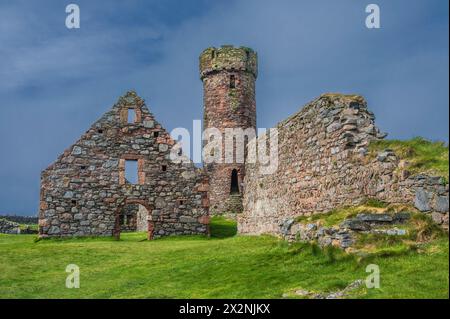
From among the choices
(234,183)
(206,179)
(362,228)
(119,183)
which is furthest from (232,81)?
(362,228)

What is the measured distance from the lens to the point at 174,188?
2288 cm

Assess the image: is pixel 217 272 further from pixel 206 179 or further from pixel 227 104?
Answer: pixel 227 104

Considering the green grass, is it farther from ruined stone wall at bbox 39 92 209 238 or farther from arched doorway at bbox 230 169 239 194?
arched doorway at bbox 230 169 239 194

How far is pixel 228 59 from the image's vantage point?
3778 cm

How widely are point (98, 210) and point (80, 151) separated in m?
2.71

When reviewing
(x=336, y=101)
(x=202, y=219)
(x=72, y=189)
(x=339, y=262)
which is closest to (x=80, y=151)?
(x=72, y=189)

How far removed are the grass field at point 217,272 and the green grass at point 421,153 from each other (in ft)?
4.95

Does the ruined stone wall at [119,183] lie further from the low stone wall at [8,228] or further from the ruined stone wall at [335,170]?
the low stone wall at [8,228]

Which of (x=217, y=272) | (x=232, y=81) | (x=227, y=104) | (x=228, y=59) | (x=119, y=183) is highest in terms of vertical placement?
(x=228, y=59)

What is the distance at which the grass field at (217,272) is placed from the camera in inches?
331

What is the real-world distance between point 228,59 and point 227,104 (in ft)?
10.8

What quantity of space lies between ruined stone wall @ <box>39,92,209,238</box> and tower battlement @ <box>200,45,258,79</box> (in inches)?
604

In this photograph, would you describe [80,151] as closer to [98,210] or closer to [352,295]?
[98,210]

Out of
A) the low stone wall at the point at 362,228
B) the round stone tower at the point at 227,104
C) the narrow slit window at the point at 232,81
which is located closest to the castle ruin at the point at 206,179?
the low stone wall at the point at 362,228
